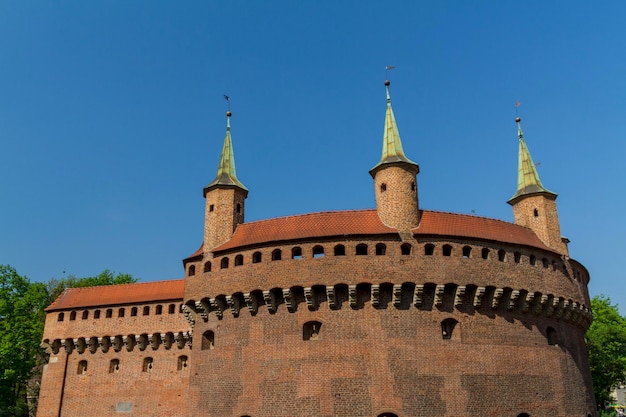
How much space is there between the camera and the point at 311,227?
2697 cm

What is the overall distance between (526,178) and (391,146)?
8.82 m

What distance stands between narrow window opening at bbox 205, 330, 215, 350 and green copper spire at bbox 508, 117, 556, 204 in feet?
58.7

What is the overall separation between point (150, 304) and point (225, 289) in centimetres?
1075

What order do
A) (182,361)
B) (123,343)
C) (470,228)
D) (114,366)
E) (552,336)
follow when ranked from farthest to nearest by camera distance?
1. (114,366)
2. (123,343)
3. (182,361)
4. (552,336)
5. (470,228)

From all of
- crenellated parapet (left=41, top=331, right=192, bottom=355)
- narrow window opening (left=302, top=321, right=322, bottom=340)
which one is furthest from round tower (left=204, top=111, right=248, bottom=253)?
crenellated parapet (left=41, top=331, right=192, bottom=355)

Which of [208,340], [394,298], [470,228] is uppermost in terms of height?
[470,228]

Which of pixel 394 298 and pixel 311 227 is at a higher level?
pixel 311 227

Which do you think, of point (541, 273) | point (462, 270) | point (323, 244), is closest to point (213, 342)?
point (323, 244)

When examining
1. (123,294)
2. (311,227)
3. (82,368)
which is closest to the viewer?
(311,227)

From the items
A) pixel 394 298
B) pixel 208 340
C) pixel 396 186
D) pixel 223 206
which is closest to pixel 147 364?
pixel 208 340

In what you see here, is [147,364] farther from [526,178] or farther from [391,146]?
[526,178]

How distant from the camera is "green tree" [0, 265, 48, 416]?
38.7 m

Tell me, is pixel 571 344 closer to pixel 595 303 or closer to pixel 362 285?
pixel 362 285

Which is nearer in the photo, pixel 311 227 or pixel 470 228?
pixel 311 227
